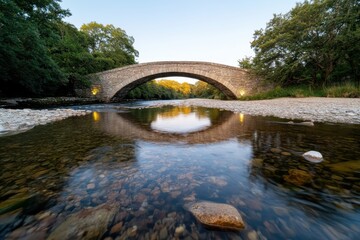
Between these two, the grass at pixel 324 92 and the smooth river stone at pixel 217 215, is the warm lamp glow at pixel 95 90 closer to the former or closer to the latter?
the grass at pixel 324 92

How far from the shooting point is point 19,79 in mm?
11109

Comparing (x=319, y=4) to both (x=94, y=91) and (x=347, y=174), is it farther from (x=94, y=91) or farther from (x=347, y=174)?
(x=94, y=91)

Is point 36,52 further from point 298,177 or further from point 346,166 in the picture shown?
point 346,166

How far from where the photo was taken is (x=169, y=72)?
20.8 metres

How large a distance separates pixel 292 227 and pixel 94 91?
23.6 m

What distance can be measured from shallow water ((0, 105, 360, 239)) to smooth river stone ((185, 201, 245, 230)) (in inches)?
1.6

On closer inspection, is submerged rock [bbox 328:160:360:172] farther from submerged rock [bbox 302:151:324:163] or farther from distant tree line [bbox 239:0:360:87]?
distant tree line [bbox 239:0:360:87]

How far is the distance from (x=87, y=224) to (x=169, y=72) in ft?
68.6

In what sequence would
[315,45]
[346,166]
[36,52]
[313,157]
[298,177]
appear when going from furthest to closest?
[315,45], [36,52], [313,157], [346,166], [298,177]

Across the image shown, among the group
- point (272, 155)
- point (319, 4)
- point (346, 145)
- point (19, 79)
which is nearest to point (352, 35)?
point (319, 4)

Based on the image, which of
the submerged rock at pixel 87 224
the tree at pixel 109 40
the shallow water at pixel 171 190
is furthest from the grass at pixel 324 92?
the tree at pixel 109 40

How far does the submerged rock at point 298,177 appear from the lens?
1.59 meters

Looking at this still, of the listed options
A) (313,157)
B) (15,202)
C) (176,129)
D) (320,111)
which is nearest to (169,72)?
(320,111)

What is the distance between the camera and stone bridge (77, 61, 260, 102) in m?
19.4
